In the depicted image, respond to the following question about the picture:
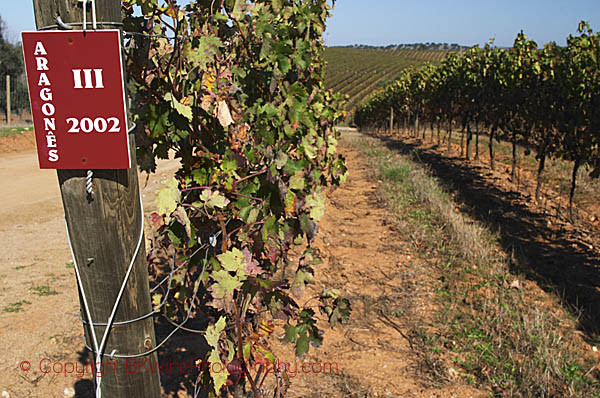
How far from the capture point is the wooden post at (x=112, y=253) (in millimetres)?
1385

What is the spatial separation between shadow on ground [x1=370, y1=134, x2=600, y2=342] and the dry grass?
0.61 feet

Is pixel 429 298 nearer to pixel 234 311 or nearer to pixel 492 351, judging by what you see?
pixel 492 351

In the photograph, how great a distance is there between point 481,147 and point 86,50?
1580cm

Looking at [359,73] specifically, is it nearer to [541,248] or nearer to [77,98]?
[541,248]

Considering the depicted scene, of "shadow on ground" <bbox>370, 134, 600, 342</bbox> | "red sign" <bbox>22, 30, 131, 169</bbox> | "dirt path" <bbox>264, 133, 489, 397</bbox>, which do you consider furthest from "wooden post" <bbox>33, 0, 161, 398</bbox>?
"shadow on ground" <bbox>370, 134, 600, 342</bbox>

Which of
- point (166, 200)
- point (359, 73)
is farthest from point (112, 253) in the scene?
point (359, 73)

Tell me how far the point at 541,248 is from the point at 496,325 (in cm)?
294

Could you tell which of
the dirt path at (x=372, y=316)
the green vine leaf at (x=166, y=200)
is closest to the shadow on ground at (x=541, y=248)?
the dirt path at (x=372, y=316)

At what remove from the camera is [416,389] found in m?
2.69

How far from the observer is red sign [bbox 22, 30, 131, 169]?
1.25 meters

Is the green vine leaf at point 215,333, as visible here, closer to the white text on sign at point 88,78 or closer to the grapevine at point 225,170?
the grapevine at point 225,170

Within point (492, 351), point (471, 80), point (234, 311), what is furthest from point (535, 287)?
point (471, 80)

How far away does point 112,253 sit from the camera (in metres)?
1.44

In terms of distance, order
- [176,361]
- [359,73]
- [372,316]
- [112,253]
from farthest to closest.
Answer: [359,73] → [372,316] → [176,361] → [112,253]
